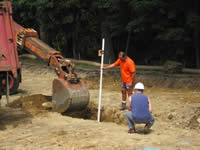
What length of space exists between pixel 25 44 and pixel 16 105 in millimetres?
1927

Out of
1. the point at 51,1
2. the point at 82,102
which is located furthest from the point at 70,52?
the point at 82,102

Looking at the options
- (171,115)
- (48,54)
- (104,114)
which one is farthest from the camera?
(104,114)

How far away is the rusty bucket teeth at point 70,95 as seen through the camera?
844 centimetres

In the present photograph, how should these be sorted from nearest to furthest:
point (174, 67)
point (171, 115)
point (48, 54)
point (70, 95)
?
point (70, 95) < point (171, 115) < point (48, 54) < point (174, 67)

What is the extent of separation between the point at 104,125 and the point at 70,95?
128 centimetres

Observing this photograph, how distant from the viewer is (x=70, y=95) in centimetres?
838

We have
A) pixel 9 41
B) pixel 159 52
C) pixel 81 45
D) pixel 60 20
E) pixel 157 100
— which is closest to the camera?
pixel 9 41

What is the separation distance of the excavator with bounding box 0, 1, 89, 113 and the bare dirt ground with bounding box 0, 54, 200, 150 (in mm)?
457

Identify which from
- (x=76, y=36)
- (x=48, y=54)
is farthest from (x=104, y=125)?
(x=76, y=36)

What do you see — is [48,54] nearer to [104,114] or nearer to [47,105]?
[47,105]

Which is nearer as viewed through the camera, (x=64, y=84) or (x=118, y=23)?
(x=64, y=84)

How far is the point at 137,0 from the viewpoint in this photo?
1430 cm

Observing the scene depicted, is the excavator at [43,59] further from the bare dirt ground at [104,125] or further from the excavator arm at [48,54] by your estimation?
the bare dirt ground at [104,125]

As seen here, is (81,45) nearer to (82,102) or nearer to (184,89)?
(184,89)
